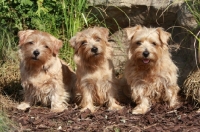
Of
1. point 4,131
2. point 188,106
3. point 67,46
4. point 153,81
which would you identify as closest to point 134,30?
point 153,81

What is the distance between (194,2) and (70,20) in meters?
2.82

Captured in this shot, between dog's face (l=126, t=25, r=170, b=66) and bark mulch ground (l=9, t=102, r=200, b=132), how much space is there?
907mm

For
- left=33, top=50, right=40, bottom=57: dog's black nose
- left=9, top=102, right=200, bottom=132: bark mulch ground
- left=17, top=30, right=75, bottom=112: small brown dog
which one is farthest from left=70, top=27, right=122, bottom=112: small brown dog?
left=33, top=50, right=40, bottom=57: dog's black nose

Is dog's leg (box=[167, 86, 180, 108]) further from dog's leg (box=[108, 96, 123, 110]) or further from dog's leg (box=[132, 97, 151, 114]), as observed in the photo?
dog's leg (box=[108, 96, 123, 110])

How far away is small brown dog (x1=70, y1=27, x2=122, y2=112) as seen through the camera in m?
8.02

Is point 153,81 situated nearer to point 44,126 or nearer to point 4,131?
point 44,126

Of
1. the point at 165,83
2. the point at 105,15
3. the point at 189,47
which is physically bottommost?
the point at 165,83

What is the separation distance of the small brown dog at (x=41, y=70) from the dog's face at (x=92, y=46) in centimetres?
42

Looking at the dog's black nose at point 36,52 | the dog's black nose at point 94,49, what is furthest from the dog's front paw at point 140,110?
the dog's black nose at point 36,52

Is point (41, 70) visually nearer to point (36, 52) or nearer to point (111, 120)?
point (36, 52)

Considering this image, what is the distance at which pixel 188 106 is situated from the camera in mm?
7996

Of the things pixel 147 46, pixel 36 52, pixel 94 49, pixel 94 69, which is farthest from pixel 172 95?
pixel 36 52

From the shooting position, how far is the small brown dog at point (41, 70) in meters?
8.08

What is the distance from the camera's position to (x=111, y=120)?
297 inches
